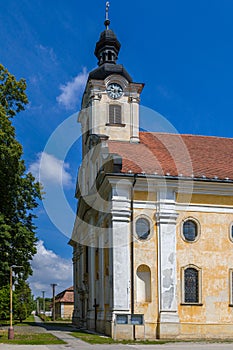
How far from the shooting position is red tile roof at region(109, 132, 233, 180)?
28.7 metres

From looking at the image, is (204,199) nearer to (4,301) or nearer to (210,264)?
(210,264)

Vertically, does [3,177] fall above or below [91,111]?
below

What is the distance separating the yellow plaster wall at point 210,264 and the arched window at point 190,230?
0.92 ft

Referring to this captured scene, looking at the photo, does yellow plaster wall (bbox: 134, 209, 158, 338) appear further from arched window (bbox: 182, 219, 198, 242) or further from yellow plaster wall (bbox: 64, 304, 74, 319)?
yellow plaster wall (bbox: 64, 304, 74, 319)

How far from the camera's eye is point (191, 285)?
27.4m

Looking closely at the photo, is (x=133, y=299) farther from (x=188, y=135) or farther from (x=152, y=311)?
(x=188, y=135)

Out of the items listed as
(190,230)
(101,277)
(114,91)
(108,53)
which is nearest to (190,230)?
(190,230)

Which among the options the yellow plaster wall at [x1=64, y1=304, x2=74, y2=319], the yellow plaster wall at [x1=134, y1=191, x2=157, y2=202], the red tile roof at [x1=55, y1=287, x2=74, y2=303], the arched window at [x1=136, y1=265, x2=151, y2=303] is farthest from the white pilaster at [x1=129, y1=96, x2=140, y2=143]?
the red tile roof at [x1=55, y1=287, x2=74, y2=303]

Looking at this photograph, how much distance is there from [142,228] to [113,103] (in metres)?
11.2

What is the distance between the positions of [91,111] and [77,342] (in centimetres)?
1687

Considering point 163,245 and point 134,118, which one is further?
point 134,118

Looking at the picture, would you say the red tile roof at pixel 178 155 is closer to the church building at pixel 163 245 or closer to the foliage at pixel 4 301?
the church building at pixel 163 245

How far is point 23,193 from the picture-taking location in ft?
98.0

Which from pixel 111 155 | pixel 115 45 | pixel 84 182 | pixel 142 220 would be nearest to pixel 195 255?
pixel 142 220
